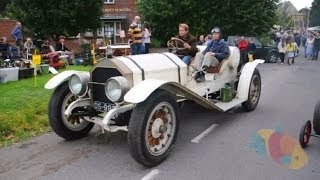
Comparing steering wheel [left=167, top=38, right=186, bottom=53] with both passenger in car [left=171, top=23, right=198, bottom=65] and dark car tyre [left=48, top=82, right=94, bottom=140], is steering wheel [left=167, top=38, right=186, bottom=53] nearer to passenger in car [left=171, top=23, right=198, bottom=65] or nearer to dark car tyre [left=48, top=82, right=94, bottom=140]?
passenger in car [left=171, top=23, right=198, bottom=65]

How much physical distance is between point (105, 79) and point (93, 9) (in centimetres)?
1527

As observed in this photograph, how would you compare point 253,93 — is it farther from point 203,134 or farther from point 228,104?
point 203,134

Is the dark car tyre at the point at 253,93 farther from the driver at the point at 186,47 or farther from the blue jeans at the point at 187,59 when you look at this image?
the blue jeans at the point at 187,59

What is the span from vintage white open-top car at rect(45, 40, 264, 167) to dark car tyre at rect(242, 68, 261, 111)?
3.74 ft

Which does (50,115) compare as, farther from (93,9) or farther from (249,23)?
(249,23)

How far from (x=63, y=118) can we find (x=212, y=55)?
118 inches

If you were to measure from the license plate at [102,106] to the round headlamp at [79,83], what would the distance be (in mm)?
244

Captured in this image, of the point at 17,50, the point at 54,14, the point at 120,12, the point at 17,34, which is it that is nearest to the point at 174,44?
the point at 17,50

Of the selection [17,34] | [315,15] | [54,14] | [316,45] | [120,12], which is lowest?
[316,45]

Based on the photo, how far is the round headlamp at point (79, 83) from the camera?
5887mm

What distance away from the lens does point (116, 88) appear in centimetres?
546

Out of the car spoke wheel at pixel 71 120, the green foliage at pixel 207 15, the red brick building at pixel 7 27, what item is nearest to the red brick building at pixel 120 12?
the green foliage at pixel 207 15

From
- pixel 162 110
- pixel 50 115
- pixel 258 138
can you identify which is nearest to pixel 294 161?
pixel 258 138

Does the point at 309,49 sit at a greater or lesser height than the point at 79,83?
greater
